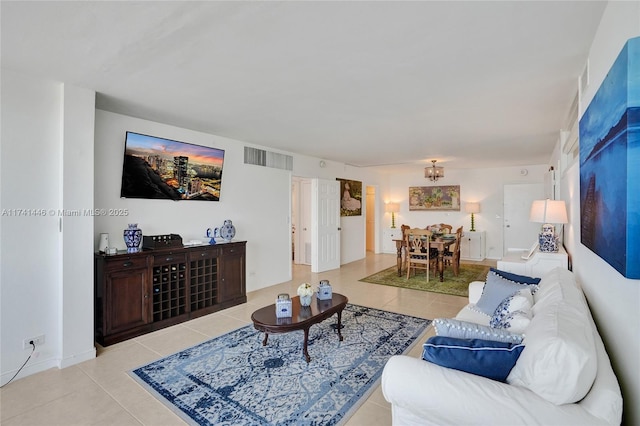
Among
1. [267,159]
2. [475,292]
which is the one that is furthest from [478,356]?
[267,159]

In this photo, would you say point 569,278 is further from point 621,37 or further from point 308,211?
point 308,211

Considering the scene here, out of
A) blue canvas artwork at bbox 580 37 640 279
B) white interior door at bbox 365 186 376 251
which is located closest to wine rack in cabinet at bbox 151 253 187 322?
blue canvas artwork at bbox 580 37 640 279

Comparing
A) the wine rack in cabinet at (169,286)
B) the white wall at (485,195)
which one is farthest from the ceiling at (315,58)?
the white wall at (485,195)

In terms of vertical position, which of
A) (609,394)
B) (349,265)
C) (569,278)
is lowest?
(349,265)

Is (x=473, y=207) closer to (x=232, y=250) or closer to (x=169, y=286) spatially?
(x=232, y=250)

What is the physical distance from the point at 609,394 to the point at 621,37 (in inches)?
59.6

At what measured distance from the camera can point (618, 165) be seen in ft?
4.24

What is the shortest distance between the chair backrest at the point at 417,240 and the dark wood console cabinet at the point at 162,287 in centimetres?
333

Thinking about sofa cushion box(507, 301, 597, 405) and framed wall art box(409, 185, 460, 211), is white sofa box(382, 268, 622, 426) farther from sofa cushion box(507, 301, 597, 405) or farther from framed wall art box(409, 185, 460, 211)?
framed wall art box(409, 185, 460, 211)

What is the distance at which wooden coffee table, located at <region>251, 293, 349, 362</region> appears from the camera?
2719 millimetres

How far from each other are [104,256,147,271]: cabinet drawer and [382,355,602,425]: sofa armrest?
3.04 metres

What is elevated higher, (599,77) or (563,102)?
(563,102)

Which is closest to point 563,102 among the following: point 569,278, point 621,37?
point 569,278

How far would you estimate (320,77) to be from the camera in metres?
2.72
